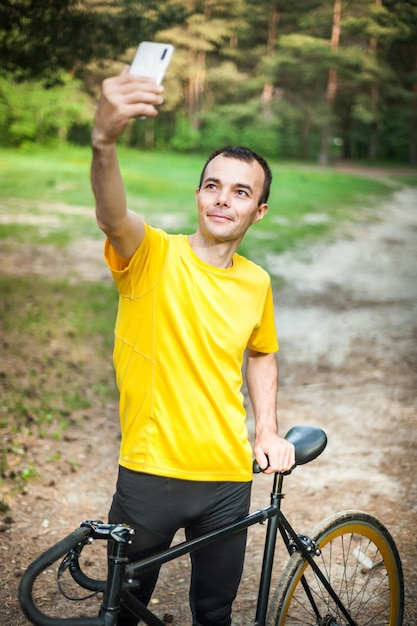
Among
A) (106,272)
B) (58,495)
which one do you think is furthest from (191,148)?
(58,495)

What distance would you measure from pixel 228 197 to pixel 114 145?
1.93 ft

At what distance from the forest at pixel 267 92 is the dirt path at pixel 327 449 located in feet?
57.3

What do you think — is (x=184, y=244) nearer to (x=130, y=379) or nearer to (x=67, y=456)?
(x=130, y=379)

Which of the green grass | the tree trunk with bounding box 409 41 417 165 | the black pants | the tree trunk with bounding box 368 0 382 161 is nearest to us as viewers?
the black pants

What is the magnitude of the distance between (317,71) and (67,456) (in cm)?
3511

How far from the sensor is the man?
2.05 m

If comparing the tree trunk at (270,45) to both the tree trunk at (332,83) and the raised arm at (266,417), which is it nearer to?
the tree trunk at (332,83)

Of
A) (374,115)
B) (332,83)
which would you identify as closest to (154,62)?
(374,115)

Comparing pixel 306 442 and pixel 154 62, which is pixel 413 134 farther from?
pixel 154 62

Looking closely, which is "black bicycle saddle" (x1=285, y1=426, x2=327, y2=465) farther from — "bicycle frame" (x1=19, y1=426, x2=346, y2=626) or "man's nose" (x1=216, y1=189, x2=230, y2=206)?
"man's nose" (x1=216, y1=189, x2=230, y2=206)

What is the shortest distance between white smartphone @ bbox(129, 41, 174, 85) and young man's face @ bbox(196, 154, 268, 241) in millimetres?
680

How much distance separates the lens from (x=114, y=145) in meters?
1.61

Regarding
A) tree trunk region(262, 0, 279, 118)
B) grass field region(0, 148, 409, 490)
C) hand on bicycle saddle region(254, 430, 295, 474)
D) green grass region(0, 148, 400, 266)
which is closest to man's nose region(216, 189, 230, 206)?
hand on bicycle saddle region(254, 430, 295, 474)

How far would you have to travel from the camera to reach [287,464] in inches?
90.1
